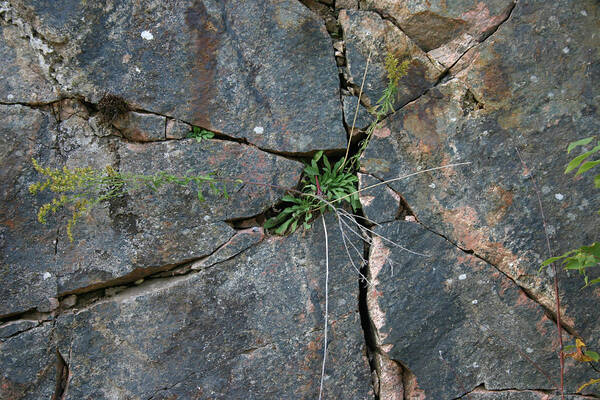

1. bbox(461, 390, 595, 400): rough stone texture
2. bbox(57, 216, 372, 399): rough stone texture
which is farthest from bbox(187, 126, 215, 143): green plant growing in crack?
bbox(461, 390, 595, 400): rough stone texture

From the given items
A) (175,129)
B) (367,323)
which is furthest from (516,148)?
(175,129)

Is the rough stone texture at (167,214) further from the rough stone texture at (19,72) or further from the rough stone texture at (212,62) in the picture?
the rough stone texture at (19,72)

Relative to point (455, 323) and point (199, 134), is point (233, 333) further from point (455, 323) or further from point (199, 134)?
point (455, 323)

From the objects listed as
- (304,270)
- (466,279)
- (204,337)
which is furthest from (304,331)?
(466,279)

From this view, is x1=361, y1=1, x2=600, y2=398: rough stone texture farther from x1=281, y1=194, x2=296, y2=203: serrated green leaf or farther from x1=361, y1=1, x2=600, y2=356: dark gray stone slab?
x1=281, y1=194, x2=296, y2=203: serrated green leaf

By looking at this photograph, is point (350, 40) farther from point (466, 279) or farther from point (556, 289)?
point (556, 289)

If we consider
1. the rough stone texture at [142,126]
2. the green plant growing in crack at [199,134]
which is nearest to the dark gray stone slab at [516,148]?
the green plant growing in crack at [199,134]
